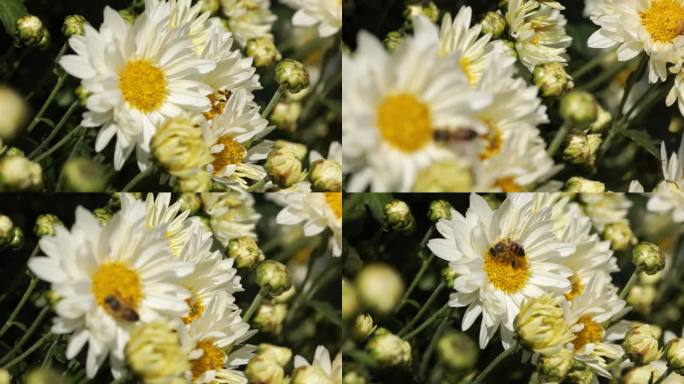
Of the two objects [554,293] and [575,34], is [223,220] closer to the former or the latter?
[554,293]

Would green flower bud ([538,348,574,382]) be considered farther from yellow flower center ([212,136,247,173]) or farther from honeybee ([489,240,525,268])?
yellow flower center ([212,136,247,173])

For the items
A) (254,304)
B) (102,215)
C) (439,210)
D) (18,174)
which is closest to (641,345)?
(439,210)

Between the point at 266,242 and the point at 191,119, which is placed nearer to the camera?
the point at 191,119

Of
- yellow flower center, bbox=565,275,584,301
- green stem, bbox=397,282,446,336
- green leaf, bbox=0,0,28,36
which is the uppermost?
green leaf, bbox=0,0,28,36

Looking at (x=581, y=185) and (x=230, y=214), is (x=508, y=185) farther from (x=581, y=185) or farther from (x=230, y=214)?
(x=230, y=214)

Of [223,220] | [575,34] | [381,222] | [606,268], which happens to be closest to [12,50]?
[223,220]

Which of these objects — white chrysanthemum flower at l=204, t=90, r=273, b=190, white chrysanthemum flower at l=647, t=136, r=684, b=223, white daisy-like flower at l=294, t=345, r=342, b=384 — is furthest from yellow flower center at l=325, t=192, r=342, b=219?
white chrysanthemum flower at l=647, t=136, r=684, b=223

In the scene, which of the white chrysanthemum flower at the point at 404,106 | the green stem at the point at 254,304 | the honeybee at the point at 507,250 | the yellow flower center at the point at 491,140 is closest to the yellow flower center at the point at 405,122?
the white chrysanthemum flower at the point at 404,106

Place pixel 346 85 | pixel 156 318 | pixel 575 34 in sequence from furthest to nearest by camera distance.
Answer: pixel 575 34 → pixel 346 85 → pixel 156 318
